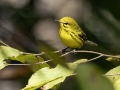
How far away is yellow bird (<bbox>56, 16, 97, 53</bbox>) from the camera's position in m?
0.68

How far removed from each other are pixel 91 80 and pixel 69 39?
17.8 inches

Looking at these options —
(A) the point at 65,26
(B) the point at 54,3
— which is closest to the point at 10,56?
(A) the point at 65,26

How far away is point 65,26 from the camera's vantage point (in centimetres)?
72

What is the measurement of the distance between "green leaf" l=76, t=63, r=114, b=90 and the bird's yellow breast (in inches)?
16.5

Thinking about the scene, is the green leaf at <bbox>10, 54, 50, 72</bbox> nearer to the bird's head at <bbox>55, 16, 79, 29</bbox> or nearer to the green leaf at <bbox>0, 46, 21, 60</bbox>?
the green leaf at <bbox>0, 46, 21, 60</bbox>

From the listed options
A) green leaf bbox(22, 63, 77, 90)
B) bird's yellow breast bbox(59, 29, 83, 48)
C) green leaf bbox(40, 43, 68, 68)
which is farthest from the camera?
bird's yellow breast bbox(59, 29, 83, 48)

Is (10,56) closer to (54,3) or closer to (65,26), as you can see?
(65,26)

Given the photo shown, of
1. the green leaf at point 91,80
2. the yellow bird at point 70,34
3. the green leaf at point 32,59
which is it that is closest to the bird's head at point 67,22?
the yellow bird at point 70,34

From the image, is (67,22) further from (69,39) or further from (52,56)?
(52,56)

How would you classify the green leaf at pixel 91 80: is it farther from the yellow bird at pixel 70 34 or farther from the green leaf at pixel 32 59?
the yellow bird at pixel 70 34

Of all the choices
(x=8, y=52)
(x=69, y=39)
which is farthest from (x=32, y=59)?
(x=69, y=39)

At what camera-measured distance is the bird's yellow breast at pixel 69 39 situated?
673 millimetres

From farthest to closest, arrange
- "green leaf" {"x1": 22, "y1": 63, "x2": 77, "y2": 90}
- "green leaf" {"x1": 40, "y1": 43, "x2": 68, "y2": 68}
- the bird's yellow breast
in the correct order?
the bird's yellow breast → "green leaf" {"x1": 22, "y1": 63, "x2": 77, "y2": 90} → "green leaf" {"x1": 40, "y1": 43, "x2": 68, "y2": 68}

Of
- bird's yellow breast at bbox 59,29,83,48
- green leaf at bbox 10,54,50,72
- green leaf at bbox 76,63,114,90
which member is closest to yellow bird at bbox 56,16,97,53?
bird's yellow breast at bbox 59,29,83,48
